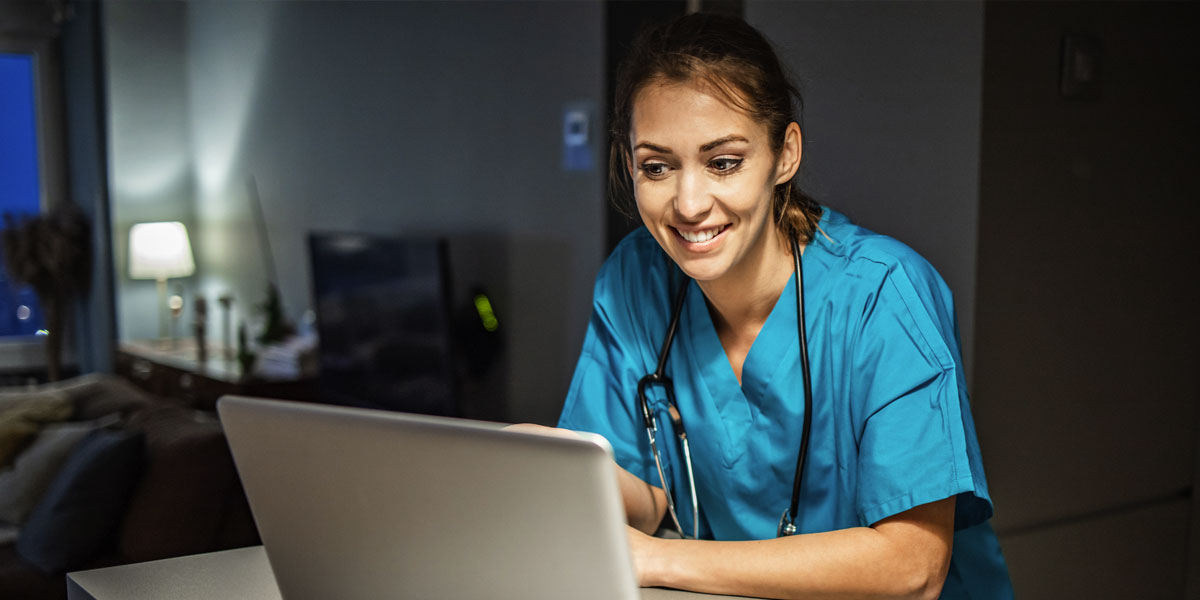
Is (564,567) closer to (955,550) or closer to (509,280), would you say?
(955,550)

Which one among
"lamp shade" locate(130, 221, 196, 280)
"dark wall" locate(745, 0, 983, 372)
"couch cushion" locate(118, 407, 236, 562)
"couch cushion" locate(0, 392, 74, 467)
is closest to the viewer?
"dark wall" locate(745, 0, 983, 372)

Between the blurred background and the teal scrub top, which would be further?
the blurred background

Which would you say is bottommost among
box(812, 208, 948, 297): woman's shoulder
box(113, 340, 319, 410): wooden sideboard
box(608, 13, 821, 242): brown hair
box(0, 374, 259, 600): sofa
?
box(0, 374, 259, 600): sofa

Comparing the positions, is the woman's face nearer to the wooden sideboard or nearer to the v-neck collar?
the v-neck collar

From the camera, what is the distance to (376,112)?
2.27 m

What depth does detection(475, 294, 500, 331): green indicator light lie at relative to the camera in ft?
6.98

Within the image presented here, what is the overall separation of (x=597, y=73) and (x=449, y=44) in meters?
0.42

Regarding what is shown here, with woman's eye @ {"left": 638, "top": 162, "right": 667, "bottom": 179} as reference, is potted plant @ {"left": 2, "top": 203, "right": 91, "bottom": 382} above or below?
below

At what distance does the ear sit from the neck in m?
0.06

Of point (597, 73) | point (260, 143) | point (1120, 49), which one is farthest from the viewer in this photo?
point (260, 143)

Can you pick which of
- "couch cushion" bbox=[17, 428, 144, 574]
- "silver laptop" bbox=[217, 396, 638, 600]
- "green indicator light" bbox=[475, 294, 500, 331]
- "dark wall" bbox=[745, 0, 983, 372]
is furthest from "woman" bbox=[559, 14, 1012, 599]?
"couch cushion" bbox=[17, 428, 144, 574]

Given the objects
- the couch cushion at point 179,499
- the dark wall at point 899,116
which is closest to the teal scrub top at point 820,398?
the dark wall at point 899,116

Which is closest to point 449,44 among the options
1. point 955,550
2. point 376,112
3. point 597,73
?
point 376,112

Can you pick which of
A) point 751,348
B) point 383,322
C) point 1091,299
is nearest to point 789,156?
point 751,348
